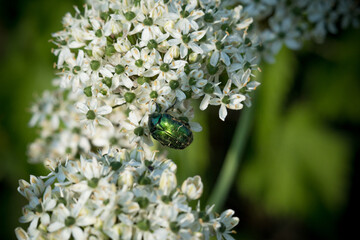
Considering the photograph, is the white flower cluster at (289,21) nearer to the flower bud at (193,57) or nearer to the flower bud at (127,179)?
the flower bud at (193,57)

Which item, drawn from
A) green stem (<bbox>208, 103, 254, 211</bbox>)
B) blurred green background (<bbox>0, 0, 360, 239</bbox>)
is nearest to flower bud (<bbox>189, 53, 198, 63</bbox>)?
green stem (<bbox>208, 103, 254, 211</bbox>)

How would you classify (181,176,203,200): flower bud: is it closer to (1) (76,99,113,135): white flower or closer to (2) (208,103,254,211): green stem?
(1) (76,99,113,135): white flower

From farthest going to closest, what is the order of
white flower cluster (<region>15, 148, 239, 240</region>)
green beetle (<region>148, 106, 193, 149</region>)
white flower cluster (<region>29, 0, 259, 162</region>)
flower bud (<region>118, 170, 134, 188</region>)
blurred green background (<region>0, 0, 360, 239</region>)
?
Answer: blurred green background (<region>0, 0, 360, 239</region>)
white flower cluster (<region>29, 0, 259, 162</region>)
green beetle (<region>148, 106, 193, 149</region>)
flower bud (<region>118, 170, 134, 188</region>)
white flower cluster (<region>15, 148, 239, 240</region>)

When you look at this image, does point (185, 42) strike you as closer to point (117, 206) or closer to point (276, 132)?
point (117, 206)

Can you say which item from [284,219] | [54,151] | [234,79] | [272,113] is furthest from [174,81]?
[284,219]

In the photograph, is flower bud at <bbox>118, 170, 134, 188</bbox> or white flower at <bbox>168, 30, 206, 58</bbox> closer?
flower bud at <bbox>118, 170, 134, 188</bbox>

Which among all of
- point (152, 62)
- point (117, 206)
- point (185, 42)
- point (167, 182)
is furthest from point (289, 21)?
point (117, 206)

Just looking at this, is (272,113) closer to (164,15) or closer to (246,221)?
(246,221)

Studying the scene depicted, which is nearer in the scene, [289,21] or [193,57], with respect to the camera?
[193,57]
